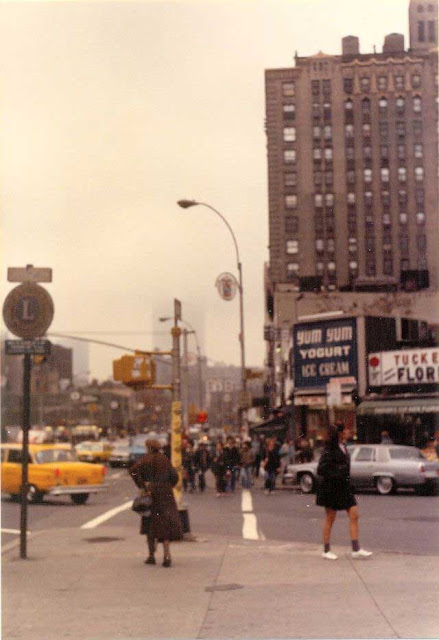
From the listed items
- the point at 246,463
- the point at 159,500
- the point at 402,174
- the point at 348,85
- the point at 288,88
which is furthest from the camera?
the point at 288,88

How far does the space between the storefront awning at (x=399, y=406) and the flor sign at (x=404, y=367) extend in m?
Answer: 2.06

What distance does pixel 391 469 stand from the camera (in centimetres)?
2606

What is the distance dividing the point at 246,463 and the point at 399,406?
868 centimetres

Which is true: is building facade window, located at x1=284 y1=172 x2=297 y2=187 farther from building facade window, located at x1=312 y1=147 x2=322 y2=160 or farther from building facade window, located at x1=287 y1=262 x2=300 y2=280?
building facade window, located at x1=287 y1=262 x2=300 y2=280

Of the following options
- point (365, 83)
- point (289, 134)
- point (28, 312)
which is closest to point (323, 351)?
point (28, 312)

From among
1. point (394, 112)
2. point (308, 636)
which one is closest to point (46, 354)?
point (308, 636)

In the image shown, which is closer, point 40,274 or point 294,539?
point 40,274

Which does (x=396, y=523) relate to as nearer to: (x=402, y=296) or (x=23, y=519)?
(x=23, y=519)

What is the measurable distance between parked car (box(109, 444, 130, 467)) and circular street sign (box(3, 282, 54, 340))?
124ft

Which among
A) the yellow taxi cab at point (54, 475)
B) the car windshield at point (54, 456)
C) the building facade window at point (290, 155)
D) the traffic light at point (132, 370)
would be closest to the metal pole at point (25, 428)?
the traffic light at point (132, 370)

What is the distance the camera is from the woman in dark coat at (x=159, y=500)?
493 inches

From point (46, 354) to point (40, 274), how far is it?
1013 mm

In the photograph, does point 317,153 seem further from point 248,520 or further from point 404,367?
point 248,520

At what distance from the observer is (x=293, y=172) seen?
327 ft
